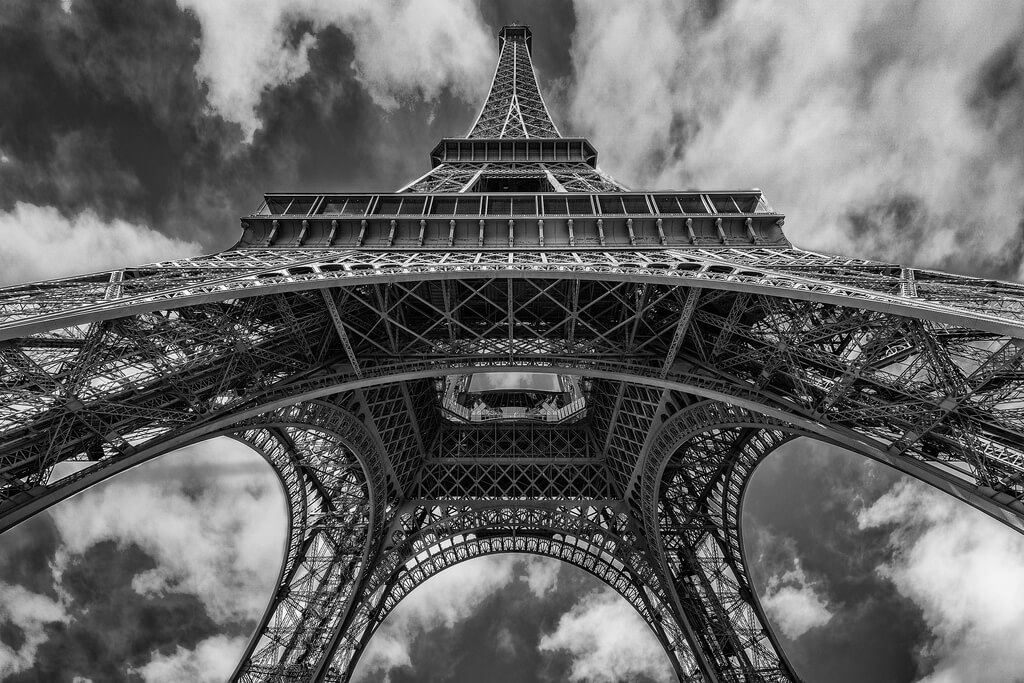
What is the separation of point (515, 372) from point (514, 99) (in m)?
33.1

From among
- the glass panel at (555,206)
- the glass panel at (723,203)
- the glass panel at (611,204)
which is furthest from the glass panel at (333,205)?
the glass panel at (723,203)

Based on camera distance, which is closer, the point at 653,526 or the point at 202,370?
the point at 202,370

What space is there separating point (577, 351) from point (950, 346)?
826 cm

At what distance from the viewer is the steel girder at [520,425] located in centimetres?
925

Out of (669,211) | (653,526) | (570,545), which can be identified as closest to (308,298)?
(669,211)

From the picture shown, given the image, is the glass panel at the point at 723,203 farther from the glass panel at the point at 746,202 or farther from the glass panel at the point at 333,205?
the glass panel at the point at 333,205

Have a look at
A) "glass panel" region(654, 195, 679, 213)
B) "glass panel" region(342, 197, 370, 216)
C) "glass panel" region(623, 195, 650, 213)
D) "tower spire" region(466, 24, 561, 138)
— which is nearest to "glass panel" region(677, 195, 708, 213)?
"glass panel" region(654, 195, 679, 213)

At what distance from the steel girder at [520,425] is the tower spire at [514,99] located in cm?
2143

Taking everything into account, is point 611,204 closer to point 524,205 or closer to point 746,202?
point 524,205

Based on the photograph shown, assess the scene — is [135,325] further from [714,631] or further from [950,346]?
[714,631]

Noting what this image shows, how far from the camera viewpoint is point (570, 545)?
86.7 ft

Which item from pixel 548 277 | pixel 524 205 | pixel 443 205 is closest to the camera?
pixel 548 277

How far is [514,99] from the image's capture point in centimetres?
4053

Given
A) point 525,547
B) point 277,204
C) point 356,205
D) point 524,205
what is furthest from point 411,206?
point 525,547
